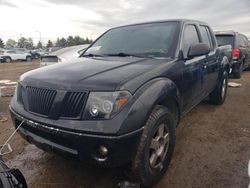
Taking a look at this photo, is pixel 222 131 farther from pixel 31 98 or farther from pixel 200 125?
pixel 31 98

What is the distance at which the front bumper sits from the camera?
2.10 metres

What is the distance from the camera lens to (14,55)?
92.1 feet

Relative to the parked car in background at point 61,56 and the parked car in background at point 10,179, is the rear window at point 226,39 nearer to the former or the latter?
the parked car in background at point 61,56

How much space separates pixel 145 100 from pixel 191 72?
143cm

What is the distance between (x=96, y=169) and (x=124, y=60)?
137cm

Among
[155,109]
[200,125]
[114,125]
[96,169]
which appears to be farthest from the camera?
[200,125]

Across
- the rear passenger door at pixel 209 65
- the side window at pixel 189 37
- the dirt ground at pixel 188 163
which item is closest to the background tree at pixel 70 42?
the rear passenger door at pixel 209 65

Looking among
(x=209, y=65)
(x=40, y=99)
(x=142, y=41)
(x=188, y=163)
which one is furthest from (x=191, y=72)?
(x=40, y=99)

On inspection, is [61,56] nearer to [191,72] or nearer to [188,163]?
[191,72]

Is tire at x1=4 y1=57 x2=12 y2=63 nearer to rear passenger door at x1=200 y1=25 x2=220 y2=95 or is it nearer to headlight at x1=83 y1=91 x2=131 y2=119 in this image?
rear passenger door at x1=200 y1=25 x2=220 y2=95

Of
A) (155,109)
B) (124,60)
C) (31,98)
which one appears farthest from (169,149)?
(31,98)

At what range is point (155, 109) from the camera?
252cm

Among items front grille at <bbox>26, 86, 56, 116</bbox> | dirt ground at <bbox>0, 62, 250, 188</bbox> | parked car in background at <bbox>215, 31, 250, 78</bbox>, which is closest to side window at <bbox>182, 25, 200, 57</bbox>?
dirt ground at <bbox>0, 62, 250, 188</bbox>

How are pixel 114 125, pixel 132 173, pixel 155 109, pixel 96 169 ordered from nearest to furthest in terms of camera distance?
1. pixel 114 125
2. pixel 132 173
3. pixel 155 109
4. pixel 96 169
